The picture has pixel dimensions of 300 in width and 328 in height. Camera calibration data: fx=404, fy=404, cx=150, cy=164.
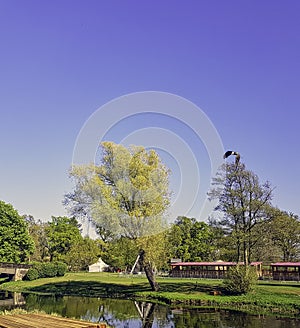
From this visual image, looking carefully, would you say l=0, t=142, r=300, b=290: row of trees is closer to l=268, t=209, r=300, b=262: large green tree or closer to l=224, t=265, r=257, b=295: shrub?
l=224, t=265, r=257, b=295: shrub

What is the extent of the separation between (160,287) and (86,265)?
35.4 meters

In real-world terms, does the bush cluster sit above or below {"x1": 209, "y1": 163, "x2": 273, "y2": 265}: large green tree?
below

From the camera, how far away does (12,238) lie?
64.8m

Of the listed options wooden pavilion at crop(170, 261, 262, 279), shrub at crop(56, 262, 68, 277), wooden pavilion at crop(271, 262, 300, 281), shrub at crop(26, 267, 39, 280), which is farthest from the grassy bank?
wooden pavilion at crop(170, 261, 262, 279)

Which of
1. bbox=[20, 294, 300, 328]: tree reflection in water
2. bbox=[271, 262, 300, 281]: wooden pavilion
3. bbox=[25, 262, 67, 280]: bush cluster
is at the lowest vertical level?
bbox=[20, 294, 300, 328]: tree reflection in water

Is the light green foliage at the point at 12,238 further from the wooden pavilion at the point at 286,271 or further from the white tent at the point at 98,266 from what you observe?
the wooden pavilion at the point at 286,271

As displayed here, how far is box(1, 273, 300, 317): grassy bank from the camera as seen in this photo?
1188 inches

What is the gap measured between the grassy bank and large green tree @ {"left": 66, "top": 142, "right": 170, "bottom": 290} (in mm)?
4191

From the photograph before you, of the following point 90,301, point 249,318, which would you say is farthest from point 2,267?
point 249,318

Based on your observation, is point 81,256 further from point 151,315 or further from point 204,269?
point 151,315

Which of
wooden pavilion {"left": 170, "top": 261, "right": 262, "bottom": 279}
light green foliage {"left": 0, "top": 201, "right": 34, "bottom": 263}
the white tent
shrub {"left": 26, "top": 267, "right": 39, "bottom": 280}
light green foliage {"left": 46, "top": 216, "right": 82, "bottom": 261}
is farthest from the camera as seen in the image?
light green foliage {"left": 46, "top": 216, "right": 82, "bottom": 261}

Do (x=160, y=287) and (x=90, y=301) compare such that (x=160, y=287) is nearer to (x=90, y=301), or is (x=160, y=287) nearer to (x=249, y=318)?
(x=90, y=301)

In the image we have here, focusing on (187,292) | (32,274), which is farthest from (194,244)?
(187,292)

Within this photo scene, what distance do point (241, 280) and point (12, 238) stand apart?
43.2 m
